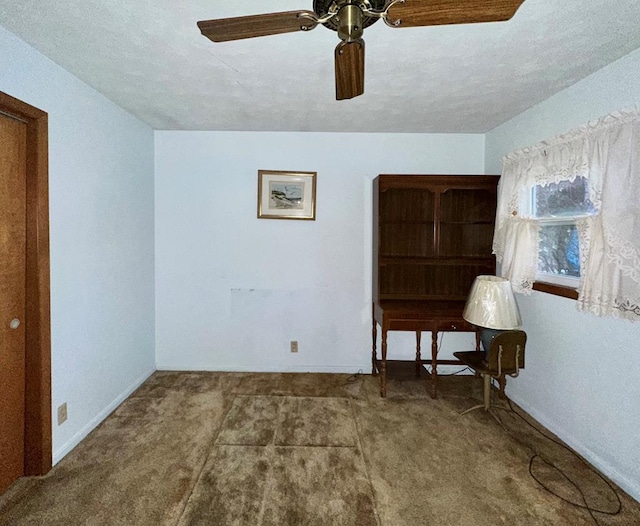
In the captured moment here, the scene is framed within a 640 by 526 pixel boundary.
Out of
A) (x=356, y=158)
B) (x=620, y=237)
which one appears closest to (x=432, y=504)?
(x=620, y=237)

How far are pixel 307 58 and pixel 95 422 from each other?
9.50ft

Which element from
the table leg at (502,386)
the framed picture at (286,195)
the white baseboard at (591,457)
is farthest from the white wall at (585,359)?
the framed picture at (286,195)

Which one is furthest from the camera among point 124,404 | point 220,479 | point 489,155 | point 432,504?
point 489,155

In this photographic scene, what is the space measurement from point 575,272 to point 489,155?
1409 mm

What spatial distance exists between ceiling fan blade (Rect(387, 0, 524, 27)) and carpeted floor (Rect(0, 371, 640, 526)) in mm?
2182

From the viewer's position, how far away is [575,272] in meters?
2.26

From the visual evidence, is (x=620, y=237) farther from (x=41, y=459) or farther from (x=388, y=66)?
(x=41, y=459)

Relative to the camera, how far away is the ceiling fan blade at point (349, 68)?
1.14 meters

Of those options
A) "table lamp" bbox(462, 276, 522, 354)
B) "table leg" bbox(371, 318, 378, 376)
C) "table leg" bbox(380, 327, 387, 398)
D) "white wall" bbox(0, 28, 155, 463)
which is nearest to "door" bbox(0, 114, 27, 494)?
"white wall" bbox(0, 28, 155, 463)

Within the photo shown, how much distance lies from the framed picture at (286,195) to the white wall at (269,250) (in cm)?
7

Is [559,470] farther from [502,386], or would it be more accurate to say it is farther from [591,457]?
[502,386]

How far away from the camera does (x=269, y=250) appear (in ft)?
10.6

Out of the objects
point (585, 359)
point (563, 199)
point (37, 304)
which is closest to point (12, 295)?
point (37, 304)

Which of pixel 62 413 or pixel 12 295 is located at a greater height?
pixel 12 295
